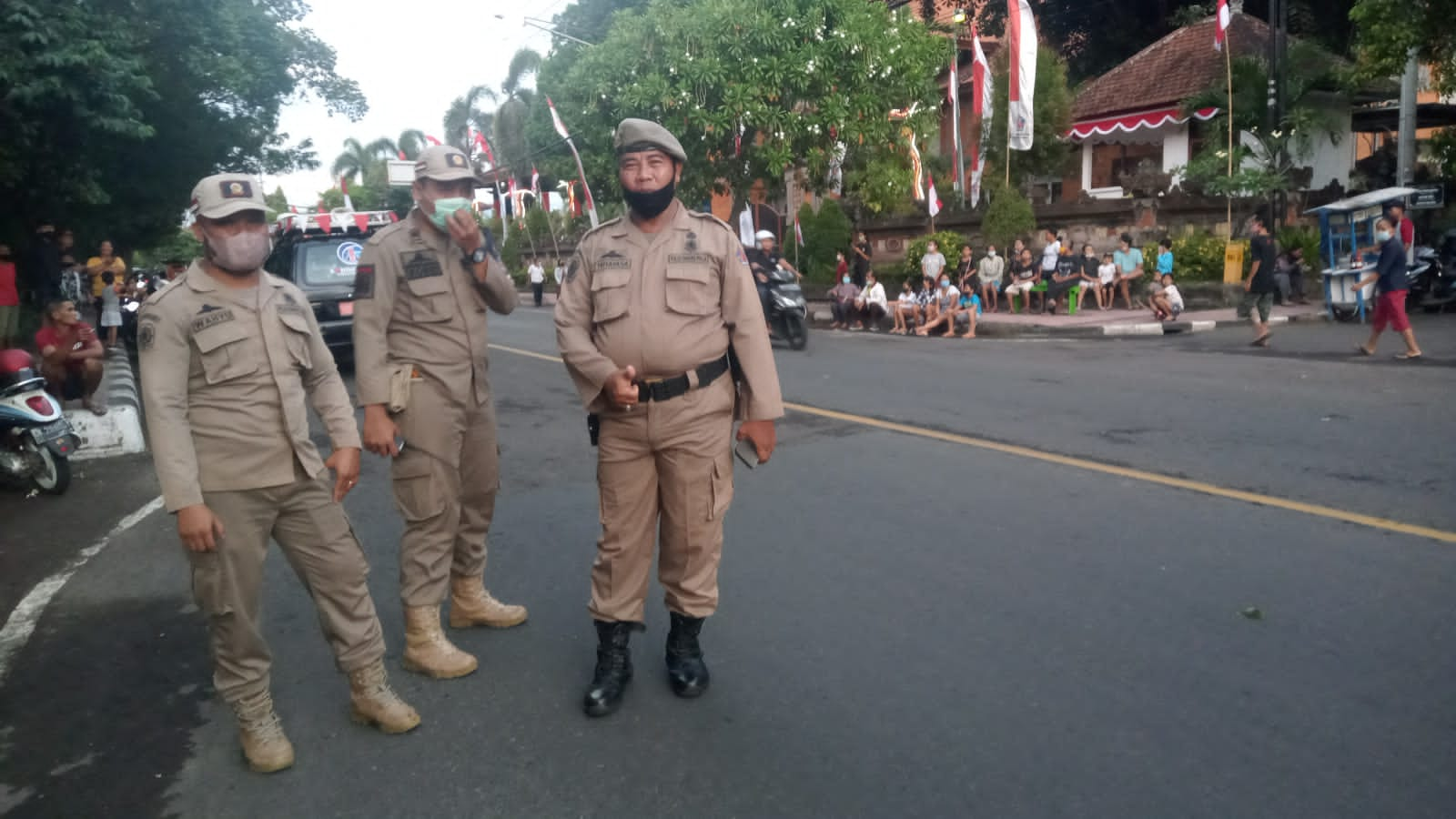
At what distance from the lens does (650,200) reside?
12.3ft

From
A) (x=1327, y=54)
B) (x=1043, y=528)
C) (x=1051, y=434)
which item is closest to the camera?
(x=1043, y=528)

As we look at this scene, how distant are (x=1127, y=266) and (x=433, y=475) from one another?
18549 mm

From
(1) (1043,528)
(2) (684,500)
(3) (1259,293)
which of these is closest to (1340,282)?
(3) (1259,293)

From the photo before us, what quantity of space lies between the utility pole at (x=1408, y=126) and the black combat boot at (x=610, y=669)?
851 inches

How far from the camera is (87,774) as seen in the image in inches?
145

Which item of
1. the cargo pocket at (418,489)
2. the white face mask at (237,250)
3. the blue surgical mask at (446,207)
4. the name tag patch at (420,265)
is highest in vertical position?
the blue surgical mask at (446,207)

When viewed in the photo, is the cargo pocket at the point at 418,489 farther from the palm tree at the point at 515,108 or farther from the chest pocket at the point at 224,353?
the palm tree at the point at 515,108

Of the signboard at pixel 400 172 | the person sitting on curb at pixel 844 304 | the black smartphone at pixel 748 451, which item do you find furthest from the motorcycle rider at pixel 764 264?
the black smartphone at pixel 748 451

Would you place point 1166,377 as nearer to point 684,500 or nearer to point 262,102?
point 684,500

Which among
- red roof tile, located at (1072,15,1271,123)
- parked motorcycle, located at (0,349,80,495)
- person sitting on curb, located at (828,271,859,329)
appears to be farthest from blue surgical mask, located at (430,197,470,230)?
red roof tile, located at (1072,15,1271,123)

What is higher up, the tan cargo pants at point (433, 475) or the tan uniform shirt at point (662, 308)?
the tan uniform shirt at point (662, 308)

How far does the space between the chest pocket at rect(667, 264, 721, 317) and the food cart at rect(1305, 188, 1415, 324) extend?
51.4 feet

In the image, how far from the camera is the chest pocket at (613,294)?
378 cm

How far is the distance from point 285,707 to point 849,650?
2.02 m
